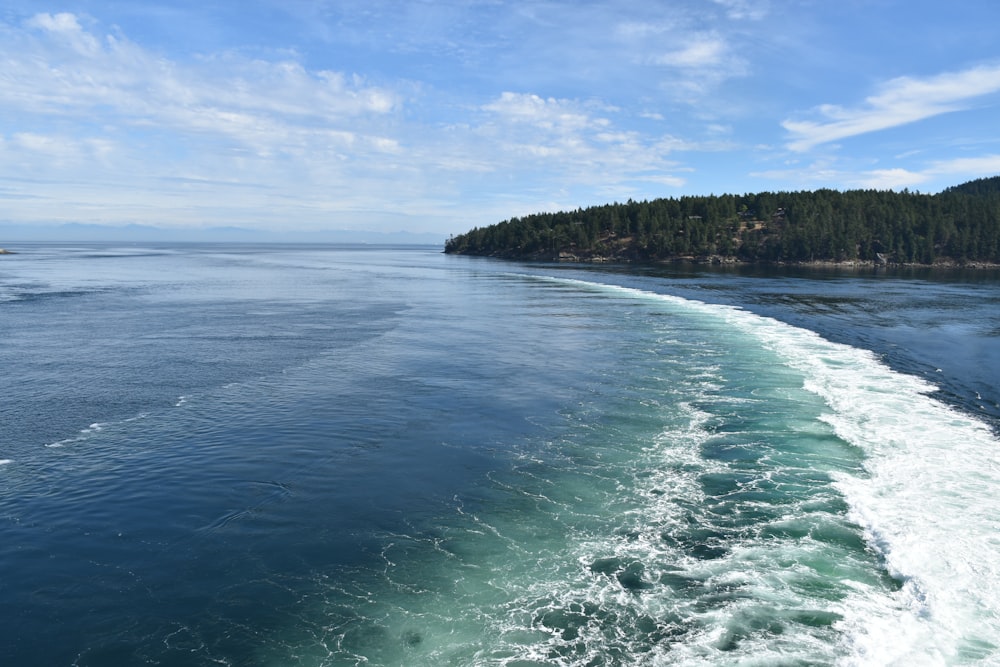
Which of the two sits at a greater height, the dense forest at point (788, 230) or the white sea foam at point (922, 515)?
the dense forest at point (788, 230)

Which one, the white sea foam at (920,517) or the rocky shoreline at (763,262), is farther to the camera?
the rocky shoreline at (763,262)

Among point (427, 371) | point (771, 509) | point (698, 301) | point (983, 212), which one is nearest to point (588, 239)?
point (983, 212)

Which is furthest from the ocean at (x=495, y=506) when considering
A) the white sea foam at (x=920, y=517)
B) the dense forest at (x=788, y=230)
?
the dense forest at (x=788, y=230)

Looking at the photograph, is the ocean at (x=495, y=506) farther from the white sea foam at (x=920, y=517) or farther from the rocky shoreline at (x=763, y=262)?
the rocky shoreline at (x=763, y=262)

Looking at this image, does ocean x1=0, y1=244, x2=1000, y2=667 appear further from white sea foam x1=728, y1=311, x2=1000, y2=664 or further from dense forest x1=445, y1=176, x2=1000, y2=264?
dense forest x1=445, y1=176, x2=1000, y2=264

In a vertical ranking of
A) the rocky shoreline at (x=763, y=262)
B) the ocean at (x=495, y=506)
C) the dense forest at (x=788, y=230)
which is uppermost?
the dense forest at (x=788, y=230)

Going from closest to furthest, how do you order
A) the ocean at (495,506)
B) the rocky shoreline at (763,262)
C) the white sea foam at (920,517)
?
the white sea foam at (920,517), the ocean at (495,506), the rocky shoreline at (763,262)
